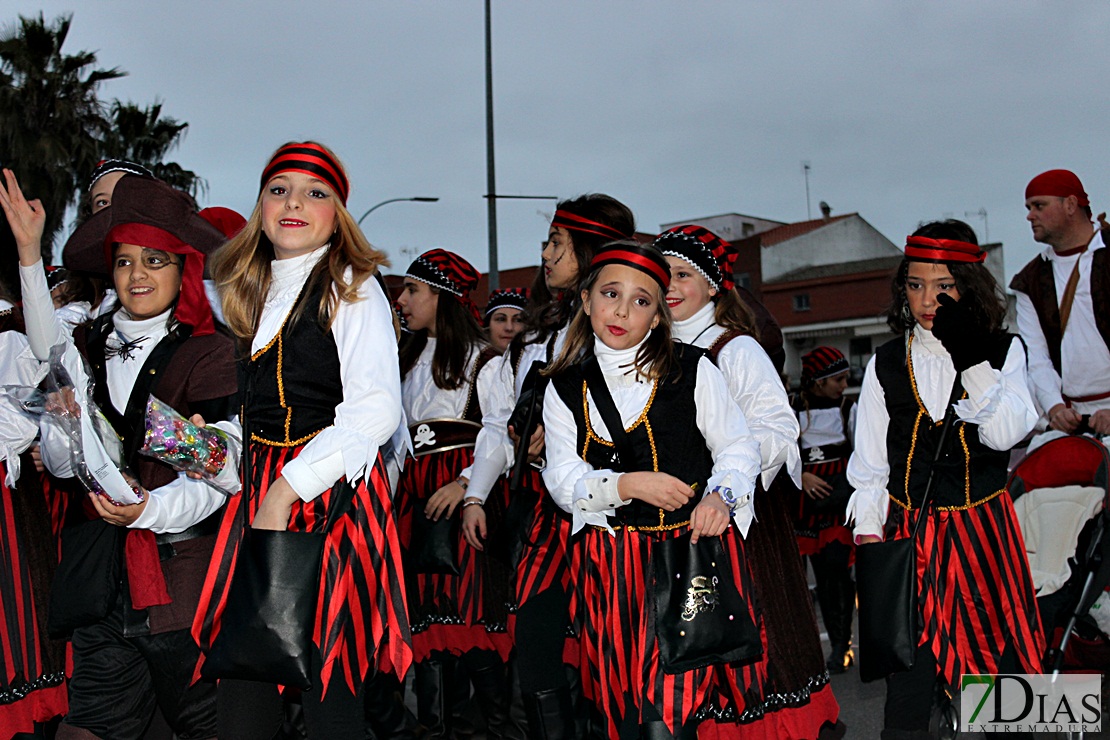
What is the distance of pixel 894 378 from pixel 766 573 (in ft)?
2.99

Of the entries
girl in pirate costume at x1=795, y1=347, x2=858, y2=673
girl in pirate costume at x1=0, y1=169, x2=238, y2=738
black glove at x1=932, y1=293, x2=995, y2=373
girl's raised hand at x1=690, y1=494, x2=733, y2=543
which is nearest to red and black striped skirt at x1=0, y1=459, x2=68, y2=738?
girl in pirate costume at x1=0, y1=169, x2=238, y2=738

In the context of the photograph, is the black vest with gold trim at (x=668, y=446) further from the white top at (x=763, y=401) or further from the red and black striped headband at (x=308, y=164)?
the red and black striped headband at (x=308, y=164)

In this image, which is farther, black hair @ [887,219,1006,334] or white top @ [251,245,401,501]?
black hair @ [887,219,1006,334]

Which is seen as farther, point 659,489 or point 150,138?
point 150,138

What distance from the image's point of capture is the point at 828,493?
26.4ft

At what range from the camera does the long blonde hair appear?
3312 mm

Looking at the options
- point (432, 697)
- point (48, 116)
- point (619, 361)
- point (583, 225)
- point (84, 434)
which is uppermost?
point (48, 116)

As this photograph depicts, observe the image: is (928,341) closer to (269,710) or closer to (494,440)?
(494,440)

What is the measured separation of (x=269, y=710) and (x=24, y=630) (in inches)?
62.8

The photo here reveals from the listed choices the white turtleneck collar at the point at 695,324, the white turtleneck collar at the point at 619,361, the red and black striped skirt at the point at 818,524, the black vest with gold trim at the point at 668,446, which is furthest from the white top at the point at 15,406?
the red and black striped skirt at the point at 818,524

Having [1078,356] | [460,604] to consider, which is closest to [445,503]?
[460,604]

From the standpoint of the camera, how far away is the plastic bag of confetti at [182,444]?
10.5ft

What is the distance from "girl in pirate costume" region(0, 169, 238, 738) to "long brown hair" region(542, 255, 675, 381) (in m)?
1.15

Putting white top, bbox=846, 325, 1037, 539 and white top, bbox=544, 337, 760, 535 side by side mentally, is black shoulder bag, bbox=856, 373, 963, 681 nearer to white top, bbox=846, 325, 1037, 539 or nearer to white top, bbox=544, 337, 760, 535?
white top, bbox=846, 325, 1037, 539
